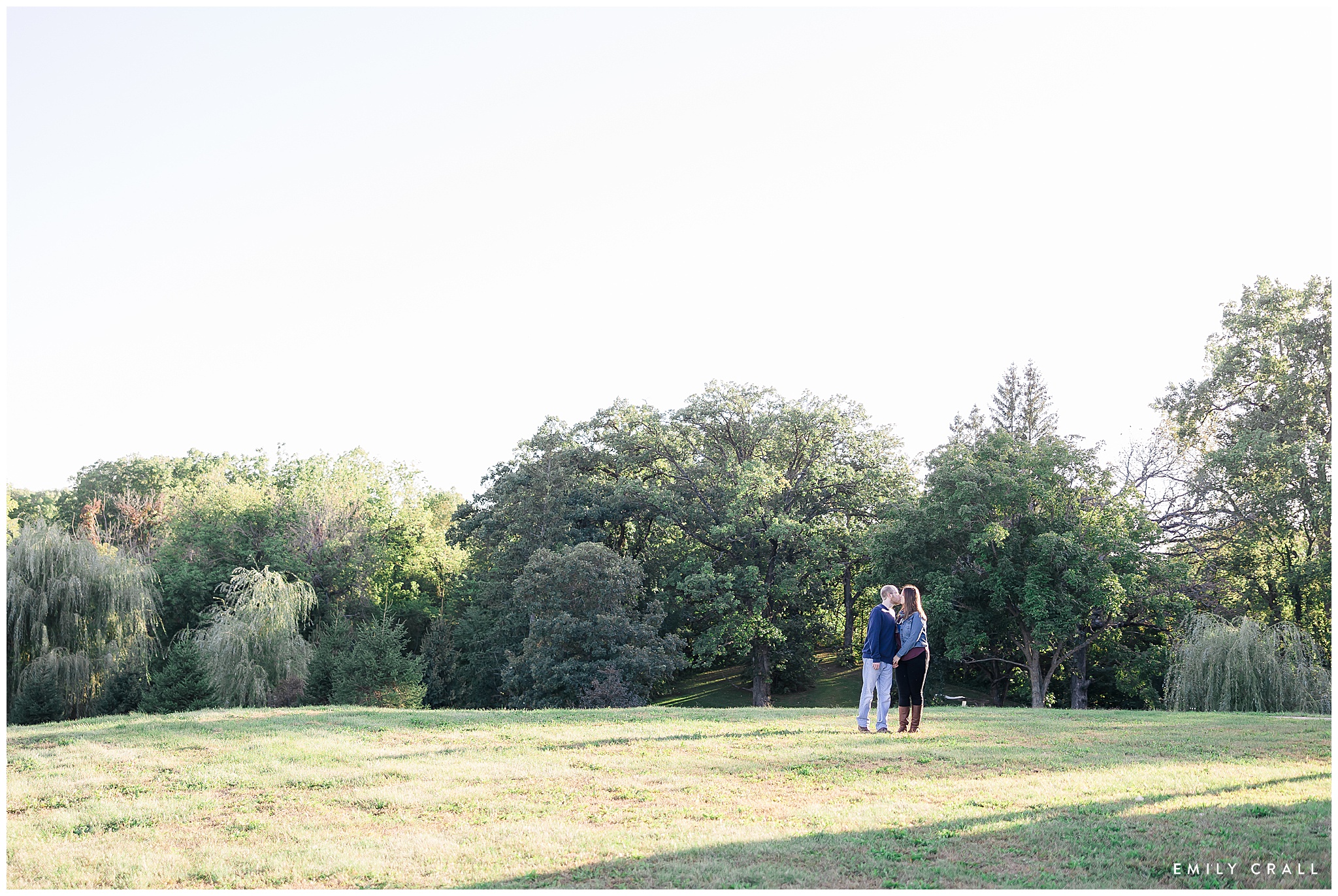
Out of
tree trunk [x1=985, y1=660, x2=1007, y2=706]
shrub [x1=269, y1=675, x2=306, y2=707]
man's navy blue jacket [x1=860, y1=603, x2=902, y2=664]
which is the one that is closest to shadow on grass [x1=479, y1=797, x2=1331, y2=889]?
man's navy blue jacket [x1=860, y1=603, x2=902, y2=664]

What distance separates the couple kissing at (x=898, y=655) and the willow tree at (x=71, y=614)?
2067 centimetres

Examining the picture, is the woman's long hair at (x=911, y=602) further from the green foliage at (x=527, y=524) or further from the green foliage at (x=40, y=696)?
the green foliage at (x=527, y=524)

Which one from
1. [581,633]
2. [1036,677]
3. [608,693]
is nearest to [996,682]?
[1036,677]

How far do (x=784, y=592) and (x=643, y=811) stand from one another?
26.8 meters

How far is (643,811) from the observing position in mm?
7977

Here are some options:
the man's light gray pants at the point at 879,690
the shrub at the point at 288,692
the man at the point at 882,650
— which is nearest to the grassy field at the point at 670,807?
the man's light gray pants at the point at 879,690

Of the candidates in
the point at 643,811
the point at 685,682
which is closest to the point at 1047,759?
the point at 643,811

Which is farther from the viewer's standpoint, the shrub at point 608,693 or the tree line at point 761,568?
the shrub at point 608,693

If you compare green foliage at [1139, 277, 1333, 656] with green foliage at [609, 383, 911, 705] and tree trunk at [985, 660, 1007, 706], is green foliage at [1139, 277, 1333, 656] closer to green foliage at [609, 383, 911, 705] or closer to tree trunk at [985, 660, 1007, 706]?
tree trunk at [985, 660, 1007, 706]

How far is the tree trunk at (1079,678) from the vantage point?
105 ft

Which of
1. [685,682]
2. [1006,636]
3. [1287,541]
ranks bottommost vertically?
[685,682]

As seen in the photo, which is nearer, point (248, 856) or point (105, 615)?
point (248, 856)

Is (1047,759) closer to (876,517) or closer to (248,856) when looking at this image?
(248,856)

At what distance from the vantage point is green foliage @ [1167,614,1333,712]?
818 inches
